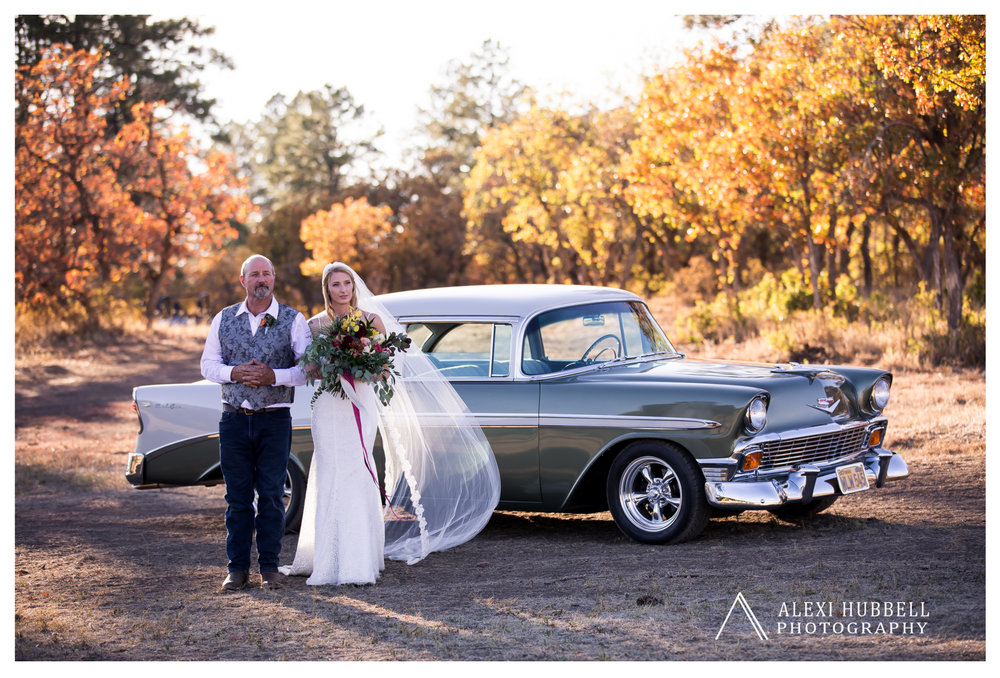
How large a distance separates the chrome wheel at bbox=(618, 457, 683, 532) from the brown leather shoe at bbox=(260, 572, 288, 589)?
7.01ft

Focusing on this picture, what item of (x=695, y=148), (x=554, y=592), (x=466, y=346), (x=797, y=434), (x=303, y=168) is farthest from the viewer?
(x=303, y=168)

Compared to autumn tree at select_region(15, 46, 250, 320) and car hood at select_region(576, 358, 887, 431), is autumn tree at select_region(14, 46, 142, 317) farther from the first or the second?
car hood at select_region(576, 358, 887, 431)

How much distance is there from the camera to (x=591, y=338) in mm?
7773

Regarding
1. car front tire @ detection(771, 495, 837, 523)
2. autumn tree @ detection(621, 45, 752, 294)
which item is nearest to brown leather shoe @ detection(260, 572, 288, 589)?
car front tire @ detection(771, 495, 837, 523)

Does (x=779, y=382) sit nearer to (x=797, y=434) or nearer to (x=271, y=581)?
(x=797, y=434)

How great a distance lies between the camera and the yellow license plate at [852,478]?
6.83 m

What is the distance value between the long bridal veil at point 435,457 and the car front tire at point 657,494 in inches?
31.9

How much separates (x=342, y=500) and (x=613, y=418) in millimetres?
1758

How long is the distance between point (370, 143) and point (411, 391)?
50.5 meters

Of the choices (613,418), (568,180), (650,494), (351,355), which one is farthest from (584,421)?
(568,180)

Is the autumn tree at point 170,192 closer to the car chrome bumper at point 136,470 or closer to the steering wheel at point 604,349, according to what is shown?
the car chrome bumper at point 136,470

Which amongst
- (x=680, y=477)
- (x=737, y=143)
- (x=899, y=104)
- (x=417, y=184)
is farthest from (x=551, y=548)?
(x=417, y=184)

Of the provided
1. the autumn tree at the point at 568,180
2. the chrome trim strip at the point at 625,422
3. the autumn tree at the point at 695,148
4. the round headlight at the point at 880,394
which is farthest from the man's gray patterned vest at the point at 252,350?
the autumn tree at the point at 568,180

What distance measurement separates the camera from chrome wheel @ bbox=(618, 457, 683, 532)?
6.85 metres
